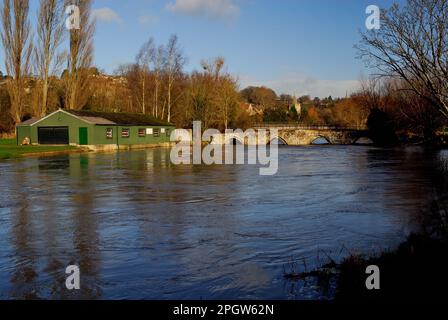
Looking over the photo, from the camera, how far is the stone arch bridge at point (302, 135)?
75.1 m

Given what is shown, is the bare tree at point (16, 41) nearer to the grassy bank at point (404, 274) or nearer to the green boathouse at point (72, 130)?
the green boathouse at point (72, 130)

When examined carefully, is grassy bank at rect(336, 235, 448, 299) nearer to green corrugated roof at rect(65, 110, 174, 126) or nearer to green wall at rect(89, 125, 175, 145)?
green wall at rect(89, 125, 175, 145)

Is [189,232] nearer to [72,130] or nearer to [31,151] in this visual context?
[31,151]

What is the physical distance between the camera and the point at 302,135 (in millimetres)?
79125

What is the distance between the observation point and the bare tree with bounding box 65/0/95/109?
52.5m

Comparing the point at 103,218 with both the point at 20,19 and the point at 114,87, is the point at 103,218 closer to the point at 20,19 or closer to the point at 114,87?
the point at 20,19

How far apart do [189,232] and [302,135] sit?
228 feet

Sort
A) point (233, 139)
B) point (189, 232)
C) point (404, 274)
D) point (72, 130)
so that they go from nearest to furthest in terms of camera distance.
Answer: point (404, 274) < point (189, 232) < point (72, 130) < point (233, 139)

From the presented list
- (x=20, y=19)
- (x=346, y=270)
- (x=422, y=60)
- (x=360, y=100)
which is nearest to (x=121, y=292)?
(x=346, y=270)

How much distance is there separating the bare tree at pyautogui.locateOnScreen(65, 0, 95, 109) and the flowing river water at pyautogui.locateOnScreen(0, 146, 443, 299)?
1325 inches

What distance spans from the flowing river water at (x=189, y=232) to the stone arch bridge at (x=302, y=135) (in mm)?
53795

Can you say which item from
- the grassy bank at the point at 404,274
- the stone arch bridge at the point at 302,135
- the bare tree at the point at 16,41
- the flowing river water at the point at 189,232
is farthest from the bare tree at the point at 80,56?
the grassy bank at the point at 404,274

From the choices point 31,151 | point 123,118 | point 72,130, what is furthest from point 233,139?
point 31,151

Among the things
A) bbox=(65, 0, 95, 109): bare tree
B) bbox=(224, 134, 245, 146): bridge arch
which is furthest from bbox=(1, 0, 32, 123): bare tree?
bbox=(224, 134, 245, 146): bridge arch
